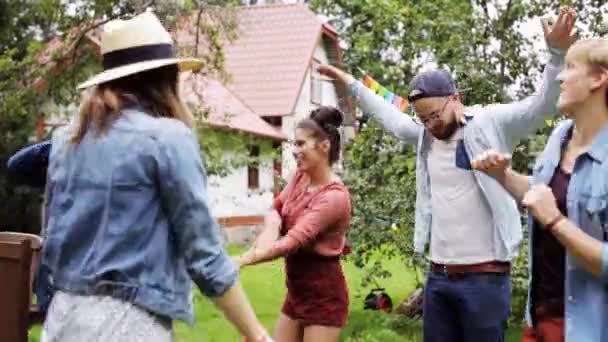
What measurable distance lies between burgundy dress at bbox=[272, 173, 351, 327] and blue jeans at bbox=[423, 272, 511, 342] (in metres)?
0.51

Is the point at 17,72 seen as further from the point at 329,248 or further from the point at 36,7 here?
the point at 329,248

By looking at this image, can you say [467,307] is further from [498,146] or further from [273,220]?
[273,220]

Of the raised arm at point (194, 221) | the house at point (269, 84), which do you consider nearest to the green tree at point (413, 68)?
the raised arm at point (194, 221)

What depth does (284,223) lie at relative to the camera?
16.3ft

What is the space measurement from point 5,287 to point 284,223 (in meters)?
1.75

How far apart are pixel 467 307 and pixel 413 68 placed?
6223 millimetres

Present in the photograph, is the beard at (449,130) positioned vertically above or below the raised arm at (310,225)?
above

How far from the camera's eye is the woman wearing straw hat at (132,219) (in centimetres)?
275

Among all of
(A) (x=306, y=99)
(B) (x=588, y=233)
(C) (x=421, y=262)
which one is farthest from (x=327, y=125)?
(A) (x=306, y=99)

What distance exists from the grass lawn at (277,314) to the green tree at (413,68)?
2.08 feet

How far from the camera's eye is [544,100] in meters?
4.09

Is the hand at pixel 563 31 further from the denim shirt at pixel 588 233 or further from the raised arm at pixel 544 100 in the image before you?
the denim shirt at pixel 588 233

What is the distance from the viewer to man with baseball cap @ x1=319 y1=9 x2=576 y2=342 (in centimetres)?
440

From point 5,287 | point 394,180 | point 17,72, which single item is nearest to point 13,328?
point 5,287
